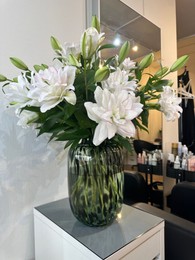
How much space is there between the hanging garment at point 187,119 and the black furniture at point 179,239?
1.57 meters

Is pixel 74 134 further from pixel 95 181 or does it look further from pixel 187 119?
pixel 187 119

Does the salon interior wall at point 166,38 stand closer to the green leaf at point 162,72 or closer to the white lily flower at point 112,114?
the green leaf at point 162,72

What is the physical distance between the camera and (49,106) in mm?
491

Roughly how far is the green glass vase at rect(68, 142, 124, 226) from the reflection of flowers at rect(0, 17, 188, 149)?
0.15ft

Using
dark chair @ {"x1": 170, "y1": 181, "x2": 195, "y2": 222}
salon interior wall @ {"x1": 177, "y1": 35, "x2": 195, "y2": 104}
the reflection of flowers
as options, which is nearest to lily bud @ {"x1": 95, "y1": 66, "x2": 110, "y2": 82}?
the reflection of flowers

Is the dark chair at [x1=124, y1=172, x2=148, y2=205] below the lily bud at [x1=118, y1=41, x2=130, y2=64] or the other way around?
below

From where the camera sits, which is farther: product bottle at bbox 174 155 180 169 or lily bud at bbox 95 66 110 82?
product bottle at bbox 174 155 180 169

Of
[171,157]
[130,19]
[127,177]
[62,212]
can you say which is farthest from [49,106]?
[171,157]

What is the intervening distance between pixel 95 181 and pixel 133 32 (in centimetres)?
120

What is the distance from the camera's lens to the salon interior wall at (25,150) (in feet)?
2.61

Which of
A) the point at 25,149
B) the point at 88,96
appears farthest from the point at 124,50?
the point at 25,149

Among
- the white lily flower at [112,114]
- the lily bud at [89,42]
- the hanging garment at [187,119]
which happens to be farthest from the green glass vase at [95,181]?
the hanging garment at [187,119]

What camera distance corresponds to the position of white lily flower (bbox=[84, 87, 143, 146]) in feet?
1.55

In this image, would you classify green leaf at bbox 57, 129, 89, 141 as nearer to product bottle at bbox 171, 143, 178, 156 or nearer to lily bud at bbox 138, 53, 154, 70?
lily bud at bbox 138, 53, 154, 70
